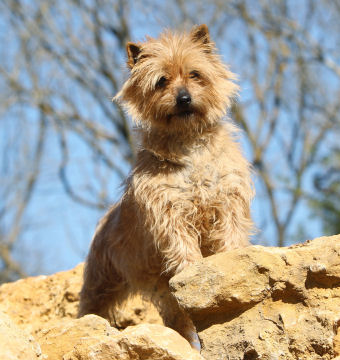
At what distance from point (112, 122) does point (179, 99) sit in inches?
509

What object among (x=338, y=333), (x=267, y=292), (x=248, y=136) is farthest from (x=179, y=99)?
(x=248, y=136)

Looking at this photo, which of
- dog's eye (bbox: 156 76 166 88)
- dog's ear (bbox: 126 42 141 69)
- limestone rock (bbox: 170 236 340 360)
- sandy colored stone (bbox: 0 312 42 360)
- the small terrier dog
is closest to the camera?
sandy colored stone (bbox: 0 312 42 360)

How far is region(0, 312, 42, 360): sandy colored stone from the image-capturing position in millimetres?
3250

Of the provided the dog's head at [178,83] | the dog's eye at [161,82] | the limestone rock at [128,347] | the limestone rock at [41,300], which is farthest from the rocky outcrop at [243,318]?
the limestone rock at [41,300]

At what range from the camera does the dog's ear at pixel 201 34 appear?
5.77m

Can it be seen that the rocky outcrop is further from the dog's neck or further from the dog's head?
the dog's head

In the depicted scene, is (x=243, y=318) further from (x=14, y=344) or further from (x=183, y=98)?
(x=183, y=98)

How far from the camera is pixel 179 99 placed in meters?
5.26

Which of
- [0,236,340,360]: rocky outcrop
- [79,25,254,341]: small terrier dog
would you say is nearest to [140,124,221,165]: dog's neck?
[79,25,254,341]: small terrier dog

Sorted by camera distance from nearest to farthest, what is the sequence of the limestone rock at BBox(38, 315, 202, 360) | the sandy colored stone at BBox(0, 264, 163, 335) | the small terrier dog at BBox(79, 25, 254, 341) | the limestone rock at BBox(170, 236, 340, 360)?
1. the limestone rock at BBox(38, 315, 202, 360)
2. the limestone rock at BBox(170, 236, 340, 360)
3. the small terrier dog at BBox(79, 25, 254, 341)
4. the sandy colored stone at BBox(0, 264, 163, 335)

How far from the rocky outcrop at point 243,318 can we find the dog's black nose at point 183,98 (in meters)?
1.61

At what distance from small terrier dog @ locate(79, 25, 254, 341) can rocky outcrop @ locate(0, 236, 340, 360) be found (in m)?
0.98

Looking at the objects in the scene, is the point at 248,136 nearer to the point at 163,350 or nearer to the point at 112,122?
the point at 112,122

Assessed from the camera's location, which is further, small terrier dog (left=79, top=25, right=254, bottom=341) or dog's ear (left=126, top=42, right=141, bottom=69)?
dog's ear (left=126, top=42, right=141, bottom=69)
